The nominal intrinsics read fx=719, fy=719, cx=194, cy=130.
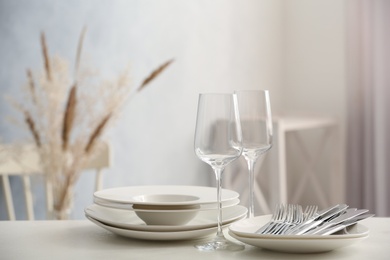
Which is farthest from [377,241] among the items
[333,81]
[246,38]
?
[333,81]

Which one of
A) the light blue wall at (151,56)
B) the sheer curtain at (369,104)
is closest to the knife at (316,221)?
the light blue wall at (151,56)

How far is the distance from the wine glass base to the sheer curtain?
3.02 meters

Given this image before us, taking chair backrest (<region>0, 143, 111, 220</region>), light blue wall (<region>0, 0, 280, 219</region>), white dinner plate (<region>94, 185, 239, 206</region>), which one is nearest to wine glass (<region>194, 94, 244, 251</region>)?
white dinner plate (<region>94, 185, 239, 206</region>)

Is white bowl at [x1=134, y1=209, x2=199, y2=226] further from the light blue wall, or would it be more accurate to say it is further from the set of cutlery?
the light blue wall

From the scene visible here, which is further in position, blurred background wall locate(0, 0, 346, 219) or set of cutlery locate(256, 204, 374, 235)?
blurred background wall locate(0, 0, 346, 219)

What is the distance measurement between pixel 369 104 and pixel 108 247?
123 inches

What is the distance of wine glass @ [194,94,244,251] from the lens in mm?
1164

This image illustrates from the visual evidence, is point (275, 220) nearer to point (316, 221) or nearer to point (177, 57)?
point (316, 221)

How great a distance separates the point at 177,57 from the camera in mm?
3580

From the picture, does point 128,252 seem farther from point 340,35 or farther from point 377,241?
point 340,35

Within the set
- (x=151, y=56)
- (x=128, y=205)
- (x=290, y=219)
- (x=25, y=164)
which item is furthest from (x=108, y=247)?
(x=151, y=56)

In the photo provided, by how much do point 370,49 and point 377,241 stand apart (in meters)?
2.97

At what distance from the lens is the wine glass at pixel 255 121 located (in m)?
1.26

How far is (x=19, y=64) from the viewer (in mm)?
2756
